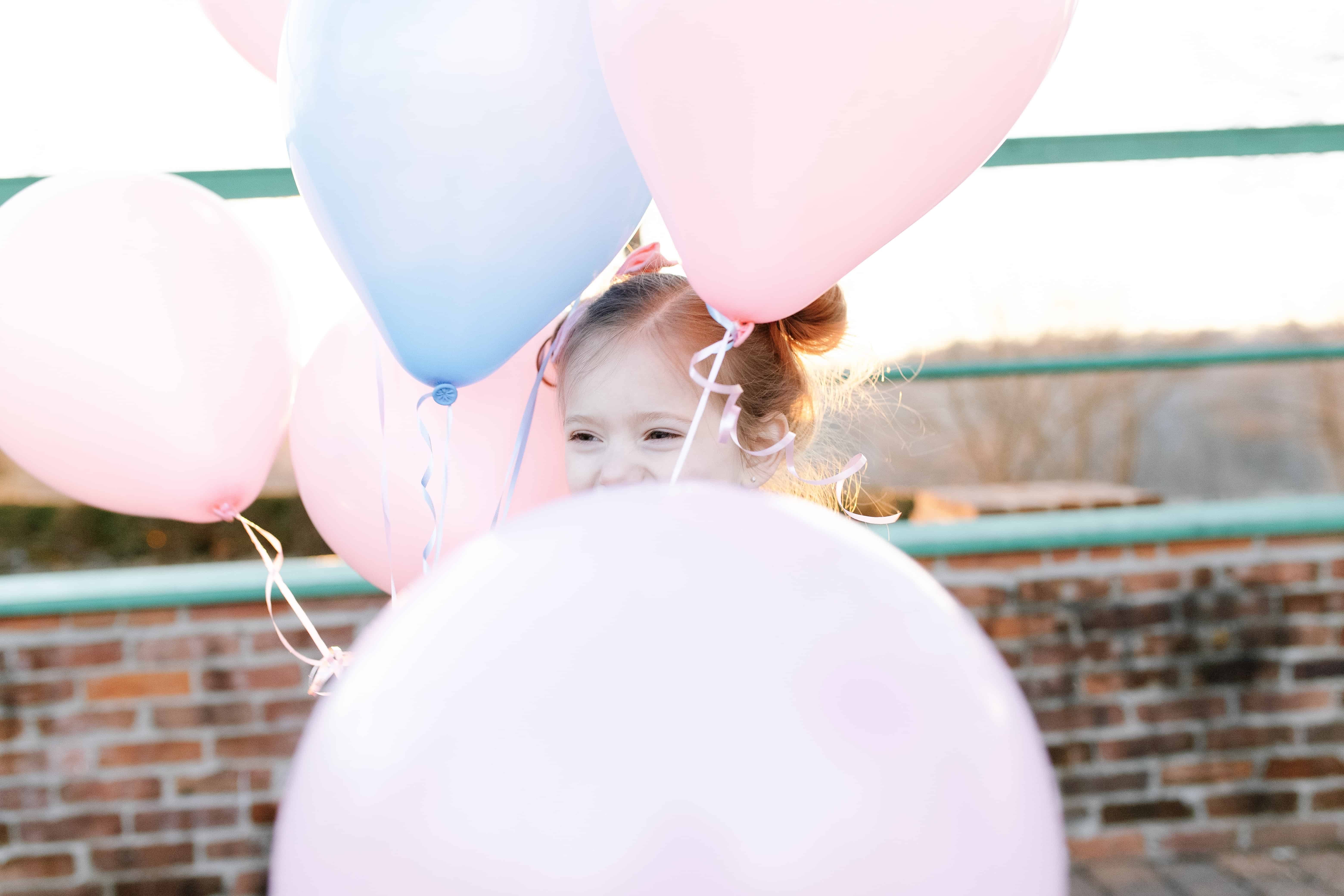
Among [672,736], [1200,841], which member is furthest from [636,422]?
[1200,841]

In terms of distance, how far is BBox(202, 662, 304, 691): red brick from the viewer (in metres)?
1.88

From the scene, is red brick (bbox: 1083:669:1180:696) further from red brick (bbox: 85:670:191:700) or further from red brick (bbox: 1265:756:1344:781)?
red brick (bbox: 85:670:191:700)

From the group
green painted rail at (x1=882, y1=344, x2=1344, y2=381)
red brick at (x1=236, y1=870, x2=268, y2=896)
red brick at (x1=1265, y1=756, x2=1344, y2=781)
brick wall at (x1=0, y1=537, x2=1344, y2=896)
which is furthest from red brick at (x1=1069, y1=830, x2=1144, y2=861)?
red brick at (x1=236, y1=870, x2=268, y2=896)

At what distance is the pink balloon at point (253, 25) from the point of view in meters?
1.10

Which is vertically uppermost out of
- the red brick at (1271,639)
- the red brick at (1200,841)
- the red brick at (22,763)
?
the red brick at (1271,639)

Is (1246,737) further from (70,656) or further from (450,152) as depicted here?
(70,656)

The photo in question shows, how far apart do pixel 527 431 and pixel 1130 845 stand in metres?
1.64

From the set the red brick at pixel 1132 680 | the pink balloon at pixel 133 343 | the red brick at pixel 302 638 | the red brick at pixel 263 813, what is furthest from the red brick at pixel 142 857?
the red brick at pixel 1132 680

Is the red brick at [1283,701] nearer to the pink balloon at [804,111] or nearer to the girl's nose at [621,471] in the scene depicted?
the girl's nose at [621,471]

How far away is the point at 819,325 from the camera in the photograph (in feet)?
3.43

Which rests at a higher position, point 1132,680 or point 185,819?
point 1132,680

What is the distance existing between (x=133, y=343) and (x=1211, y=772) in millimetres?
1985

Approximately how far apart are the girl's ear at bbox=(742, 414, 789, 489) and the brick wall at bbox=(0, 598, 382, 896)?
1155mm

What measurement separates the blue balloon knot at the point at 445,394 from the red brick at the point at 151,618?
Answer: 1.23 meters
